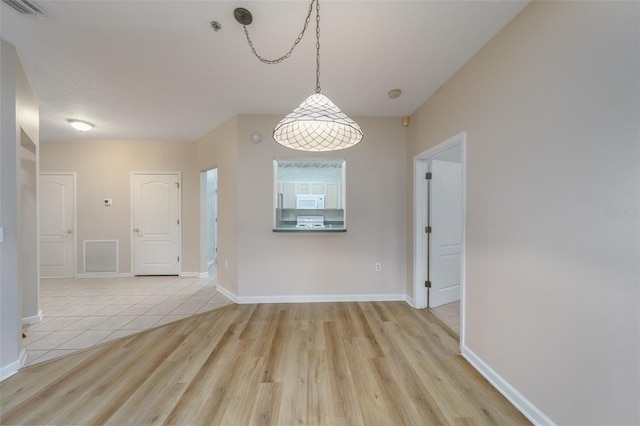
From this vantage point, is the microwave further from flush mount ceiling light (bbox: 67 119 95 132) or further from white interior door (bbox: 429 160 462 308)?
flush mount ceiling light (bbox: 67 119 95 132)

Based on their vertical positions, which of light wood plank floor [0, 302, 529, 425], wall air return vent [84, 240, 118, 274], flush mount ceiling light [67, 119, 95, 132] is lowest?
light wood plank floor [0, 302, 529, 425]

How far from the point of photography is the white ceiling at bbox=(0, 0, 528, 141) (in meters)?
1.48

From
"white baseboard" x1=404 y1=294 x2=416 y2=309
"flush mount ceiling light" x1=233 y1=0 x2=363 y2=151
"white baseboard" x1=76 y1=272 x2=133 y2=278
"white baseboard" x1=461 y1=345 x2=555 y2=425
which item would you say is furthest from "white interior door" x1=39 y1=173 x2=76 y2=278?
"white baseboard" x1=461 y1=345 x2=555 y2=425

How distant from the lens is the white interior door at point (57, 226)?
161 inches

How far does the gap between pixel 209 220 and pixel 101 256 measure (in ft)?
6.37

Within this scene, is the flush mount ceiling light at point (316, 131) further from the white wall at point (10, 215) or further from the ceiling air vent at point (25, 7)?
the white wall at point (10, 215)

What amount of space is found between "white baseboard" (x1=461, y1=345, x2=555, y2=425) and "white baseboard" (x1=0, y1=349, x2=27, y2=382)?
11.8 ft

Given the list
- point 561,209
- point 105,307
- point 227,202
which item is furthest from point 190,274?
point 561,209

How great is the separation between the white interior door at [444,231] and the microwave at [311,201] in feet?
7.44

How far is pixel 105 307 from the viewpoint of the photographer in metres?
2.87

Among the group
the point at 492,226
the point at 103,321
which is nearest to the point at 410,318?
the point at 492,226

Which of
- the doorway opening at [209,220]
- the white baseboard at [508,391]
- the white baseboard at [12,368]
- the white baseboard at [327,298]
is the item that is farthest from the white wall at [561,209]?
the doorway opening at [209,220]

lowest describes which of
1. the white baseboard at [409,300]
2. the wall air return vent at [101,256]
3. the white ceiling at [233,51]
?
the white baseboard at [409,300]

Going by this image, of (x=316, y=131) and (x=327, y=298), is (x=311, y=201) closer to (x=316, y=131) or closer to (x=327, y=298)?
(x=327, y=298)
